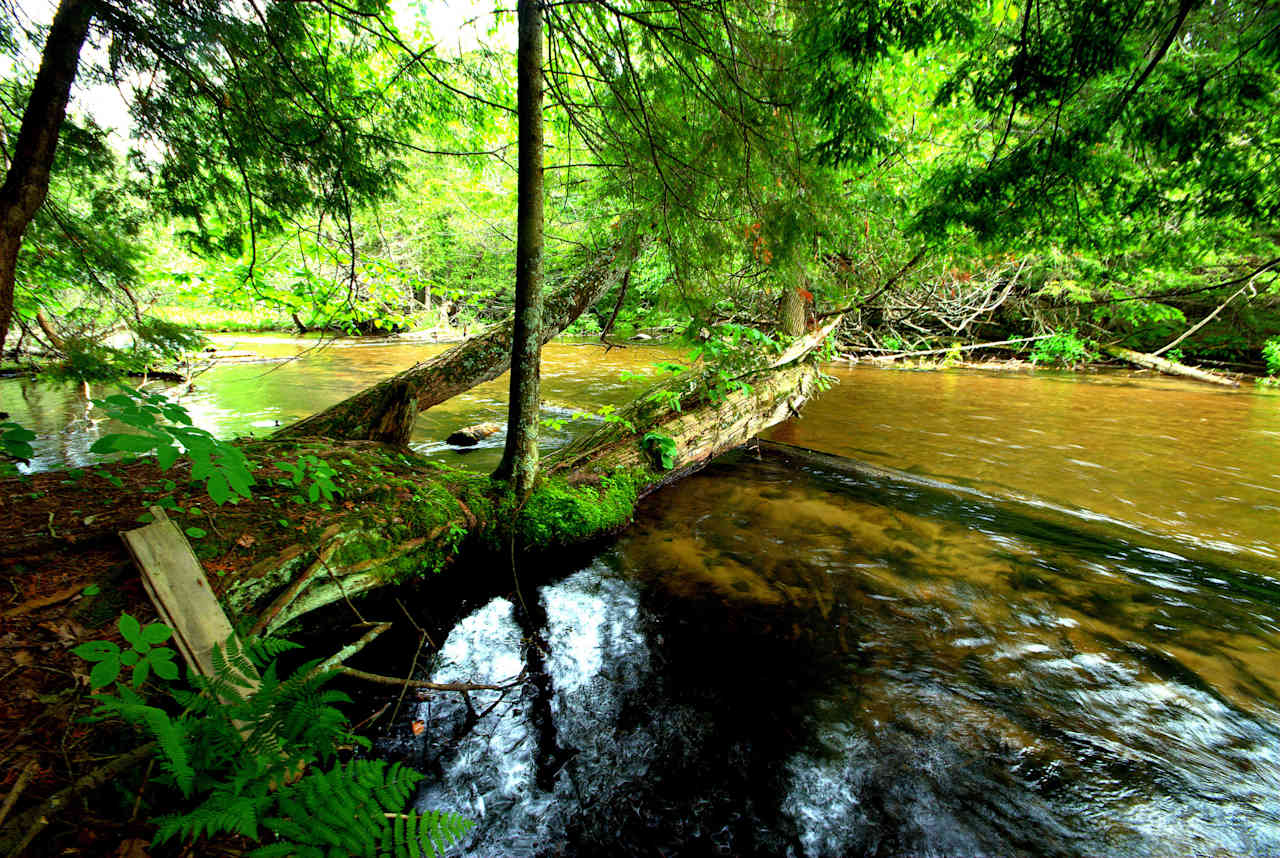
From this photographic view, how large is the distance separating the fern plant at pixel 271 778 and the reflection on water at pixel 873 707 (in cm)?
71

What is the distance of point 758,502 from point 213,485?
14.9ft

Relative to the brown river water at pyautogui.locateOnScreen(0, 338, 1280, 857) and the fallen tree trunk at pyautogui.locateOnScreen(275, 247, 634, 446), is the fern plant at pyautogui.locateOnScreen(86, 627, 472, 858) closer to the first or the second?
the brown river water at pyautogui.locateOnScreen(0, 338, 1280, 857)

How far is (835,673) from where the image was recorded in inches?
111

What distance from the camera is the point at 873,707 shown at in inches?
101

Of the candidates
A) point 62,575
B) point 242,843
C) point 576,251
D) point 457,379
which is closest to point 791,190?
point 576,251

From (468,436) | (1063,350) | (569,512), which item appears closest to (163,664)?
(569,512)

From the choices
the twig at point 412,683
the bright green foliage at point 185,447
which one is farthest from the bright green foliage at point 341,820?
the bright green foliage at point 185,447

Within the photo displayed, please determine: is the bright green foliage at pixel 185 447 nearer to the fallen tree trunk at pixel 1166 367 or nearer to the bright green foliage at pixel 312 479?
the bright green foliage at pixel 312 479

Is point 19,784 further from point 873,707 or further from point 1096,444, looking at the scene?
point 1096,444

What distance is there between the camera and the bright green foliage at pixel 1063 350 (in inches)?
567

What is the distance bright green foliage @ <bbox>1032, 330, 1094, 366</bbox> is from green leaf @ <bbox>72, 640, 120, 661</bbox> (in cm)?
2002

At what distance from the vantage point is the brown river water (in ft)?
6.63

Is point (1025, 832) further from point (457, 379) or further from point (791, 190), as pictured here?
point (457, 379)

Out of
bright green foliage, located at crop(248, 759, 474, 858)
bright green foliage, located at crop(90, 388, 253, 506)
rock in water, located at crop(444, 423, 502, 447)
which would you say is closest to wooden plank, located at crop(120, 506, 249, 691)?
bright green foliage, located at crop(90, 388, 253, 506)
